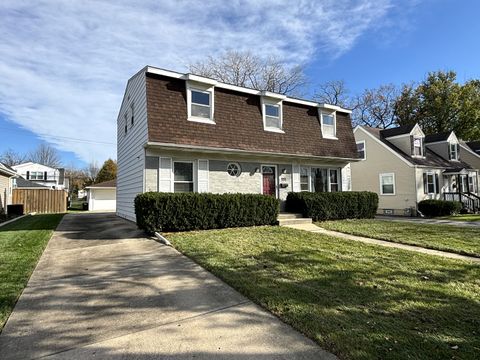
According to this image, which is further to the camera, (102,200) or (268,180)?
(102,200)

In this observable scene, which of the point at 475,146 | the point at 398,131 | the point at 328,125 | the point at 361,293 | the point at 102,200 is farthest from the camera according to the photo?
the point at 102,200

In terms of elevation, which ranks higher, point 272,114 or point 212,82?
point 212,82

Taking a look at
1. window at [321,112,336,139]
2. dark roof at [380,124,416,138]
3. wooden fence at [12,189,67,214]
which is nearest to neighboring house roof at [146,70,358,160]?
window at [321,112,336,139]

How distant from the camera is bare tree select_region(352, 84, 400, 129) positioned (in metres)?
33.8

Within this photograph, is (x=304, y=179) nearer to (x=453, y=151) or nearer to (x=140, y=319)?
(x=140, y=319)

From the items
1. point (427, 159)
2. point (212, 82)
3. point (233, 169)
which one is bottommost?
point (233, 169)

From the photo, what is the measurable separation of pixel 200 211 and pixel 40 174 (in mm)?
43498

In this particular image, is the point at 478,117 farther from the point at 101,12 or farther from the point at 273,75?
the point at 101,12

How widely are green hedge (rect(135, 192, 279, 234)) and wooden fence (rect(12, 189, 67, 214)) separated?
2182cm

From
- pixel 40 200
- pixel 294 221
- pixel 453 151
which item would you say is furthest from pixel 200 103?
pixel 453 151

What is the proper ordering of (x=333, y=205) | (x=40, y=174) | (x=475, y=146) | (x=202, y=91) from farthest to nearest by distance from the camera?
1. (x=40, y=174)
2. (x=475, y=146)
3. (x=333, y=205)
4. (x=202, y=91)

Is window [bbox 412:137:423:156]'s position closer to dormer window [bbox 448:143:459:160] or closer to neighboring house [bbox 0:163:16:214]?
dormer window [bbox 448:143:459:160]

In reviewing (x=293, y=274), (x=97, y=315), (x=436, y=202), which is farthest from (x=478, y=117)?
(x=97, y=315)

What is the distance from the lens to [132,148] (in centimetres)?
1313
